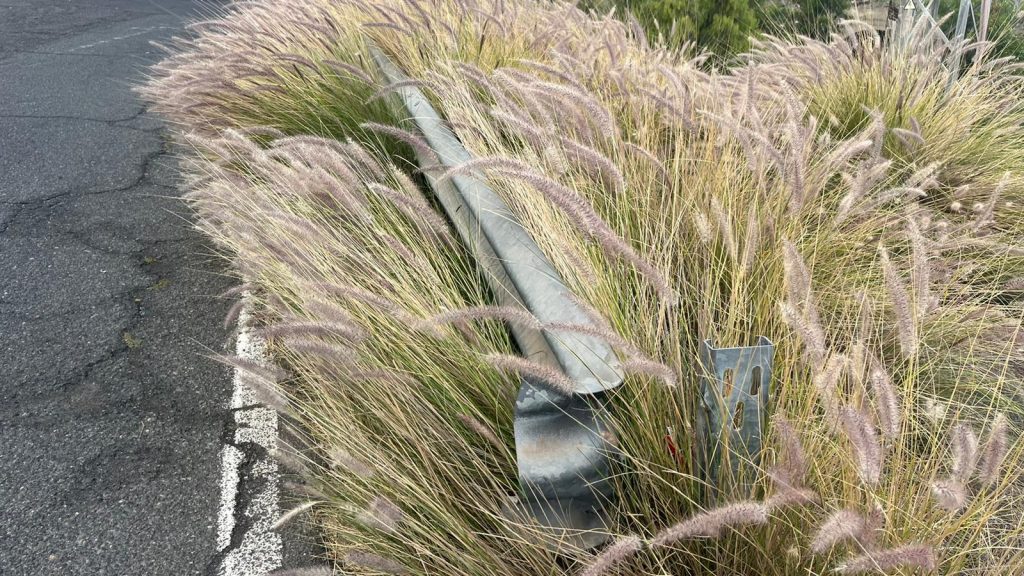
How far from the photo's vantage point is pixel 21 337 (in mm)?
3285

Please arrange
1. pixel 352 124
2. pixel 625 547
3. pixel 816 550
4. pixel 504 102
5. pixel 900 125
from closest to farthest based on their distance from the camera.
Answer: pixel 816 550 → pixel 625 547 → pixel 504 102 → pixel 900 125 → pixel 352 124

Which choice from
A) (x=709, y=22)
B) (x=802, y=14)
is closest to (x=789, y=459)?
(x=709, y=22)

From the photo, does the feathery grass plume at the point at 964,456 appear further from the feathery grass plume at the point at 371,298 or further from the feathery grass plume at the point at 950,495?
the feathery grass plume at the point at 371,298

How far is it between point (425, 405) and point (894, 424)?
1.36 metres

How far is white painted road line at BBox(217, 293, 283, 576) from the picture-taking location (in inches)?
86.9

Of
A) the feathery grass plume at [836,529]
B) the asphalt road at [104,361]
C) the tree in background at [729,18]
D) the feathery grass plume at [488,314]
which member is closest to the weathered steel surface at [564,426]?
the feathery grass plume at [488,314]

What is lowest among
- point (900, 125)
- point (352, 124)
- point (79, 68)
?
point (79, 68)

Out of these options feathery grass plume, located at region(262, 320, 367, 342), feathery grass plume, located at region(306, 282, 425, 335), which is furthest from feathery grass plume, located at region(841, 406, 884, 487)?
feathery grass plume, located at region(262, 320, 367, 342)

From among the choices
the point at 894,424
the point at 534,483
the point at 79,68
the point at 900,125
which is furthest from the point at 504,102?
the point at 79,68

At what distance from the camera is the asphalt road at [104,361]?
2279 millimetres

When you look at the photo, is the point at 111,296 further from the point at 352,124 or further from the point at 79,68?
the point at 79,68

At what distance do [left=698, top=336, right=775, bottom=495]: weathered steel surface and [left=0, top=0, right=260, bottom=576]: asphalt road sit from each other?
4.89 ft

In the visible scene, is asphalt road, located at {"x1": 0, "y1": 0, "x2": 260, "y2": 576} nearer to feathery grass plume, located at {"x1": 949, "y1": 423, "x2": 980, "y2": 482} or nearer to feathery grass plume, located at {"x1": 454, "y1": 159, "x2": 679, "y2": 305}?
feathery grass plume, located at {"x1": 454, "y1": 159, "x2": 679, "y2": 305}

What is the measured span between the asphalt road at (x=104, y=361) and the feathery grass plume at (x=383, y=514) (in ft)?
1.93
